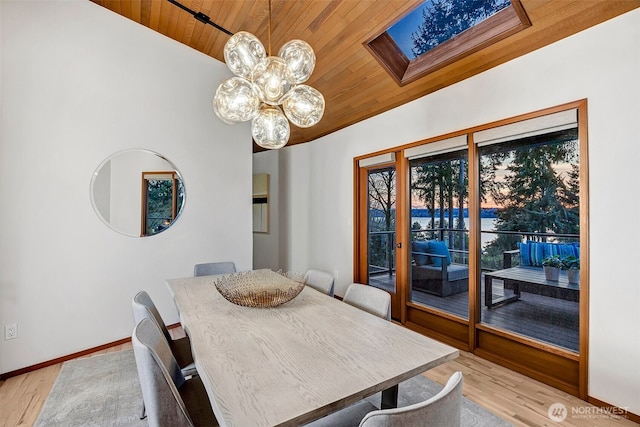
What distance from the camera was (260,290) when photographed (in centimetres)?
194

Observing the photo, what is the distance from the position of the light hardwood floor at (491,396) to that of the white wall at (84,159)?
32 cm

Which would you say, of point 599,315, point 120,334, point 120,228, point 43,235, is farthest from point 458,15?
point 120,334

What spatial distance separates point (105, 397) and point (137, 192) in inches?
75.8

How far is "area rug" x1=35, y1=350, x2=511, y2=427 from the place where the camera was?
195 centimetres

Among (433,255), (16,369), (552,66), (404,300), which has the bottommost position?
(16,369)

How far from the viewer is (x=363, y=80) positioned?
11.1 ft

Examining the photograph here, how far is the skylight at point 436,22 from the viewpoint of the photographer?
2484 millimetres

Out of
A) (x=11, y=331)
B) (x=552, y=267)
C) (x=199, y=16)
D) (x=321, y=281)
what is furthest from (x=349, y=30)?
(x=11, y=331)

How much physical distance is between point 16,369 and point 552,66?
481cm

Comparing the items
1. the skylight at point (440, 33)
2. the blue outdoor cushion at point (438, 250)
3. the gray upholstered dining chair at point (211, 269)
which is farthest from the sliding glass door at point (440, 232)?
the gray upholstered dining chair at point (211, 269)

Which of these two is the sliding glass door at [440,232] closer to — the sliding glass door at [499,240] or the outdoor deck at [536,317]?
the sliding glass door at [499,240]

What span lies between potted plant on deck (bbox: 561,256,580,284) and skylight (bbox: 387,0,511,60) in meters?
1.94

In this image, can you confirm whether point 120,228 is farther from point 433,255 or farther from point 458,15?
point 458,15

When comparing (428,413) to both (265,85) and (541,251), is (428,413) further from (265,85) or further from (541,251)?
(541,251)
